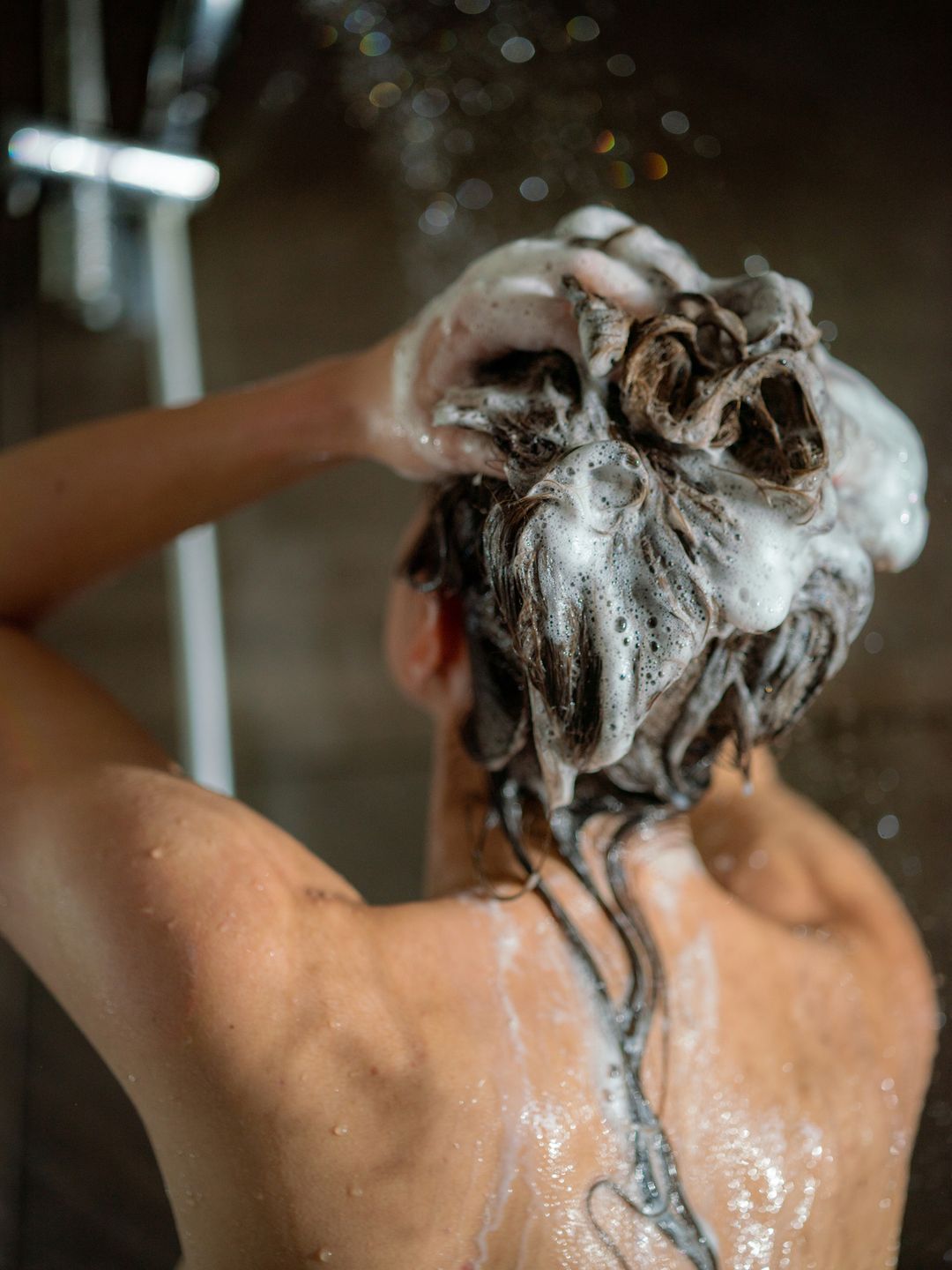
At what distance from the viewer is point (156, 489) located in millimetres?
861

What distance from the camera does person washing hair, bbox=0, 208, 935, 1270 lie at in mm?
639

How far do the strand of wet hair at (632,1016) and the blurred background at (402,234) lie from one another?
27cm

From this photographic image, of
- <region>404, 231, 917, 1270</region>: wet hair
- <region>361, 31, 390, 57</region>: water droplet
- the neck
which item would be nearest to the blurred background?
<region>361, 31, 390, 57</region>: water droplet

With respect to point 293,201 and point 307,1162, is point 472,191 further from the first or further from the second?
point 307,1162

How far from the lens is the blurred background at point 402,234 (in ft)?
4.09

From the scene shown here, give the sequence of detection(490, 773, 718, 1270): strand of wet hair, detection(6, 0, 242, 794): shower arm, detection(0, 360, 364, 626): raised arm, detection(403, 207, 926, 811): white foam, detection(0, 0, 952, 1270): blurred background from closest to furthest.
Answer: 1. detection(403, 207, 926, 811): white foam
2. detection(490, 773, 718, 1270): strand of wet hair
3. detection(0, 360, 364, 626): raised arm
4. detection(0, 0, 952, 1270): blurred background
5. detection(6, 0, 242, 794): shower arm

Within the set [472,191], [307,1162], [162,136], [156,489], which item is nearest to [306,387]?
[156,489]

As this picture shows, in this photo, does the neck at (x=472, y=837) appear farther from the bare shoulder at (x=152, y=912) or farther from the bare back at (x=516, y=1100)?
the bare shoulder at (x=152, y=912)

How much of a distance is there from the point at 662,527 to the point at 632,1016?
0.35 m

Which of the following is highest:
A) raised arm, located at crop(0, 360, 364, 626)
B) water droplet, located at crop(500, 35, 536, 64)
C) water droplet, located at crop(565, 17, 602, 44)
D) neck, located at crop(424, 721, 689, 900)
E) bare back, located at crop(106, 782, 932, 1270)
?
water droplet, located at crop(565, 17, 602, 44)

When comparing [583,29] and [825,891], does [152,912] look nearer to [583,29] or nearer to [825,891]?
[825,891]

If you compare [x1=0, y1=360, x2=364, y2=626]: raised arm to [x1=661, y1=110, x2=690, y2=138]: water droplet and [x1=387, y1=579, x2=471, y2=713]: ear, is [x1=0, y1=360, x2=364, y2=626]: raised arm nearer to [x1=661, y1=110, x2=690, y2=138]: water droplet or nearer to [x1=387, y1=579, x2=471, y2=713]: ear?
[x1=387, y1=579, x2=471, y2=713]: ear

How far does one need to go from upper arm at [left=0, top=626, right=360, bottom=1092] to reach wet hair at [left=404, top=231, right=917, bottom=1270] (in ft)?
0.65

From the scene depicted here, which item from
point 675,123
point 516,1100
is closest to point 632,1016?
point 516,1100
